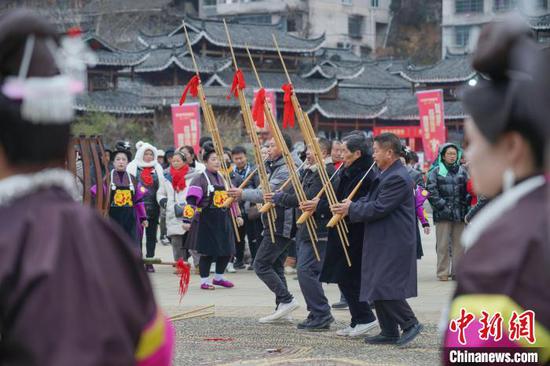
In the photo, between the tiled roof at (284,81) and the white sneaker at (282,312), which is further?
the tiled roof at (284,81)

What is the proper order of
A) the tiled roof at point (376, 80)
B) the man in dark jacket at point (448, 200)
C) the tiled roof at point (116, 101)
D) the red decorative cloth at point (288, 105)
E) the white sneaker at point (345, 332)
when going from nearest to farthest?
the white sneaker at point (345, 332) < the red decorative cloth at point (288, 105) < the man in dark jacket at point (448, 200) < the tiled roof at point (116, 101) < the tiled roof at point (376, 80)

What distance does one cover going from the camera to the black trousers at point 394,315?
9227 mm

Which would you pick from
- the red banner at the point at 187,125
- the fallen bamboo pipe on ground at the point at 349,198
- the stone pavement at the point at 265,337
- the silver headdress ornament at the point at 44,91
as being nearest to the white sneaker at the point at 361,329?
the stone pavement at the point at 265,337

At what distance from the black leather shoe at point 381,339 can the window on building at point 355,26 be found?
236 ft

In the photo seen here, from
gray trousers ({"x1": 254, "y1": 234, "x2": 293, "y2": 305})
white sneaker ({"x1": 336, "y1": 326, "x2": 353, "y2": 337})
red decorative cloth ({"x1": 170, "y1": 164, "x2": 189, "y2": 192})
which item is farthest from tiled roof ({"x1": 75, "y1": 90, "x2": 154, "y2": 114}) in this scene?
white sneaker ({"x1": 336, "y1": 326, "x2": 353, "y2": 337})

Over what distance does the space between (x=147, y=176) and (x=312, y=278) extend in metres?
6.79

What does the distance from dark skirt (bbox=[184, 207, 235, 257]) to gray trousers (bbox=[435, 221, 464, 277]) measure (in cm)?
261

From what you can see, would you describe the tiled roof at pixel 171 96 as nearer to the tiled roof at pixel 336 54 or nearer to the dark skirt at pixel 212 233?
the tiled roof at pixel 336 54

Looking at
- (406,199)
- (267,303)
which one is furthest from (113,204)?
(406,199)

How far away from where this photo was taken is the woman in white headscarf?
16.5m

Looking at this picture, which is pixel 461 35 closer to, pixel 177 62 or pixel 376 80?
pixel 376 80

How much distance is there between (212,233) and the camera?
45.2 ft

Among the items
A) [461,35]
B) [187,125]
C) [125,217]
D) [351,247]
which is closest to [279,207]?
[351,247]

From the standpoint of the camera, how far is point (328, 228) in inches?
402
